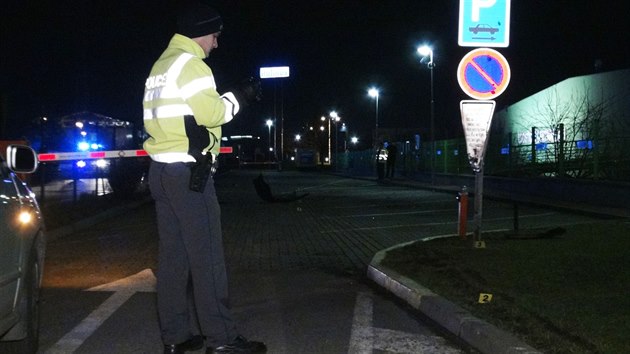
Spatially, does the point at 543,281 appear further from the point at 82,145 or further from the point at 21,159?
the point at 82,145

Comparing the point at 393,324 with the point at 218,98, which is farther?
the point at 393,324

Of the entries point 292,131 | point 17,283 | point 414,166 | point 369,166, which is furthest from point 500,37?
point 292,131

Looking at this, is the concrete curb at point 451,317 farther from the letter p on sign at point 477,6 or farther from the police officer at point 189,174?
the letter p on sign at point 477,6

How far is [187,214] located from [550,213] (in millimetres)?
13979

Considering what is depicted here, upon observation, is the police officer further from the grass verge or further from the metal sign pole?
the metal sign pole

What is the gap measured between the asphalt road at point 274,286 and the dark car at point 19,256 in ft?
2.11

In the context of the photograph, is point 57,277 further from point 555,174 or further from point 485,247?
point 555,174

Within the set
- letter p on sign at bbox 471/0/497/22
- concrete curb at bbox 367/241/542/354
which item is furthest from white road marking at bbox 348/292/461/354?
letter p on sign at bbox 471/0/497/22

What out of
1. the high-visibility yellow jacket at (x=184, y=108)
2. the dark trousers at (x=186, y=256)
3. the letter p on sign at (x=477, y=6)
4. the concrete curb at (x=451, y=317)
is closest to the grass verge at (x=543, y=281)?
the concrete curb at (x=451, y=317)

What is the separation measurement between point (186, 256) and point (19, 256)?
1.03 m

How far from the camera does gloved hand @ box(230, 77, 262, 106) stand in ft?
15.1

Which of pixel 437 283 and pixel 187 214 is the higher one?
pixel 187 214

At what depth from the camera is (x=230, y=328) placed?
15.0 feet

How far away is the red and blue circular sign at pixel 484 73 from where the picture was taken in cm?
975
